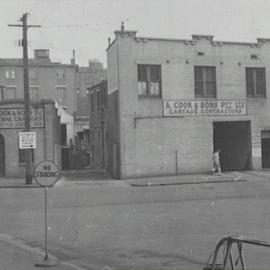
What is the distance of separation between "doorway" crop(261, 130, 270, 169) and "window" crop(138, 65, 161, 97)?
298 inches

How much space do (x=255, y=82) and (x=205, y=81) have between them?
3439 millimetres

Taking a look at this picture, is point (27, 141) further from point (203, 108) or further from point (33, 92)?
point (33, 92)

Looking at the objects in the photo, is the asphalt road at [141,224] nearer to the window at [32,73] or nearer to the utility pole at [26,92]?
the utility pole at [26,92]

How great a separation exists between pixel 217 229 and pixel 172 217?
2.55 metres

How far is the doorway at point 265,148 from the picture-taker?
35.5m

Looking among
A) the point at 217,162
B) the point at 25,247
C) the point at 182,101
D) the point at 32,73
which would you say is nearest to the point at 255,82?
the point at 182,101

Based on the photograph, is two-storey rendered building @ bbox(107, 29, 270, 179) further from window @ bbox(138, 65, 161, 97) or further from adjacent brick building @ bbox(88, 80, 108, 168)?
adjacent brick building @ bbox(88, 80, 108, 168)

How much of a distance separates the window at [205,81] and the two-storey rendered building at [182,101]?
2.4 inches

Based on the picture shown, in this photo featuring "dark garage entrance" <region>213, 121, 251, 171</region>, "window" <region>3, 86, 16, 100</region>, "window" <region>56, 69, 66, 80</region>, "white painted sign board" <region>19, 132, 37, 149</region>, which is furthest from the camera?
"window" <region>56, 69, 66, 80</region>

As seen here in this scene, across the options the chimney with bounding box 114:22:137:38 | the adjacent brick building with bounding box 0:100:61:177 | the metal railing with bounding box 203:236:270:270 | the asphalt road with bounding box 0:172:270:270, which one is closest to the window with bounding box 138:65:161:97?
the chimney with bounding box 114:22:137:38

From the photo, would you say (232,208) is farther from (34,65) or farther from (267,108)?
(34,65)

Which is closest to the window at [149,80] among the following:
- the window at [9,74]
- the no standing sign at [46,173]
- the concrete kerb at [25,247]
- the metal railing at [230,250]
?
the concrete kerb at [25,247]

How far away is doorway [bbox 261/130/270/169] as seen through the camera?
35.5 m

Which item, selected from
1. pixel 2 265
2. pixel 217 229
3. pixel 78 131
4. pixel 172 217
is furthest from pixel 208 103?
pixel 78 131
